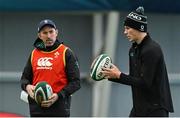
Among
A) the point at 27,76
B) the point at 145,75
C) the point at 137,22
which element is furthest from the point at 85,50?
the point at 145,75

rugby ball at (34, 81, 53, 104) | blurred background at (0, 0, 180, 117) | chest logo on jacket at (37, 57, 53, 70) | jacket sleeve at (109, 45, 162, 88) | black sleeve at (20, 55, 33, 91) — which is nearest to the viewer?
jacket sleeve at (109, 45, 162, 88)

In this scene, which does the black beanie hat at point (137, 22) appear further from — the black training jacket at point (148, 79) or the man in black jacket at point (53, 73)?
the man in black jacket at point (53, 73)

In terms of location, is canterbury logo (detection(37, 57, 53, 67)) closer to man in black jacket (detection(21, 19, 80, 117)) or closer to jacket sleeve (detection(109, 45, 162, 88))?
man in black jacket (detection(21, 19, 80, 117))

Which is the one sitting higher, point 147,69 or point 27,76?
point 147,69

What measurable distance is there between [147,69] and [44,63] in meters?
0.94

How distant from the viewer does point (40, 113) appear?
598 cm

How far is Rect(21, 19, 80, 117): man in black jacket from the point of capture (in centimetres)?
595

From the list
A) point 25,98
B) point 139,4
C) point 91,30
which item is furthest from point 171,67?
point 25,98

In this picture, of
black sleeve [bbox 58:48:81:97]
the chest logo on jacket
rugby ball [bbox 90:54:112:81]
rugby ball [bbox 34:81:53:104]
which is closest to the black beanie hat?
rugby ball [bbox 90:54:112:81]

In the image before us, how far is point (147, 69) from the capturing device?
5.72m

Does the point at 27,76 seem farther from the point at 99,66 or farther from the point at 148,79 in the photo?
the point at 148,79

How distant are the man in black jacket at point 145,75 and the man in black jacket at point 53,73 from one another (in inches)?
13.1

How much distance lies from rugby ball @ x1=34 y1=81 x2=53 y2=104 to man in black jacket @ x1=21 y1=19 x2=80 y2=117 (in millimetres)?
50

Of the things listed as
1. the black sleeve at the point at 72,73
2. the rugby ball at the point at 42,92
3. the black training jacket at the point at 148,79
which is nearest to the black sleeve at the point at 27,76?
the rugby ball at the point at 42,92
